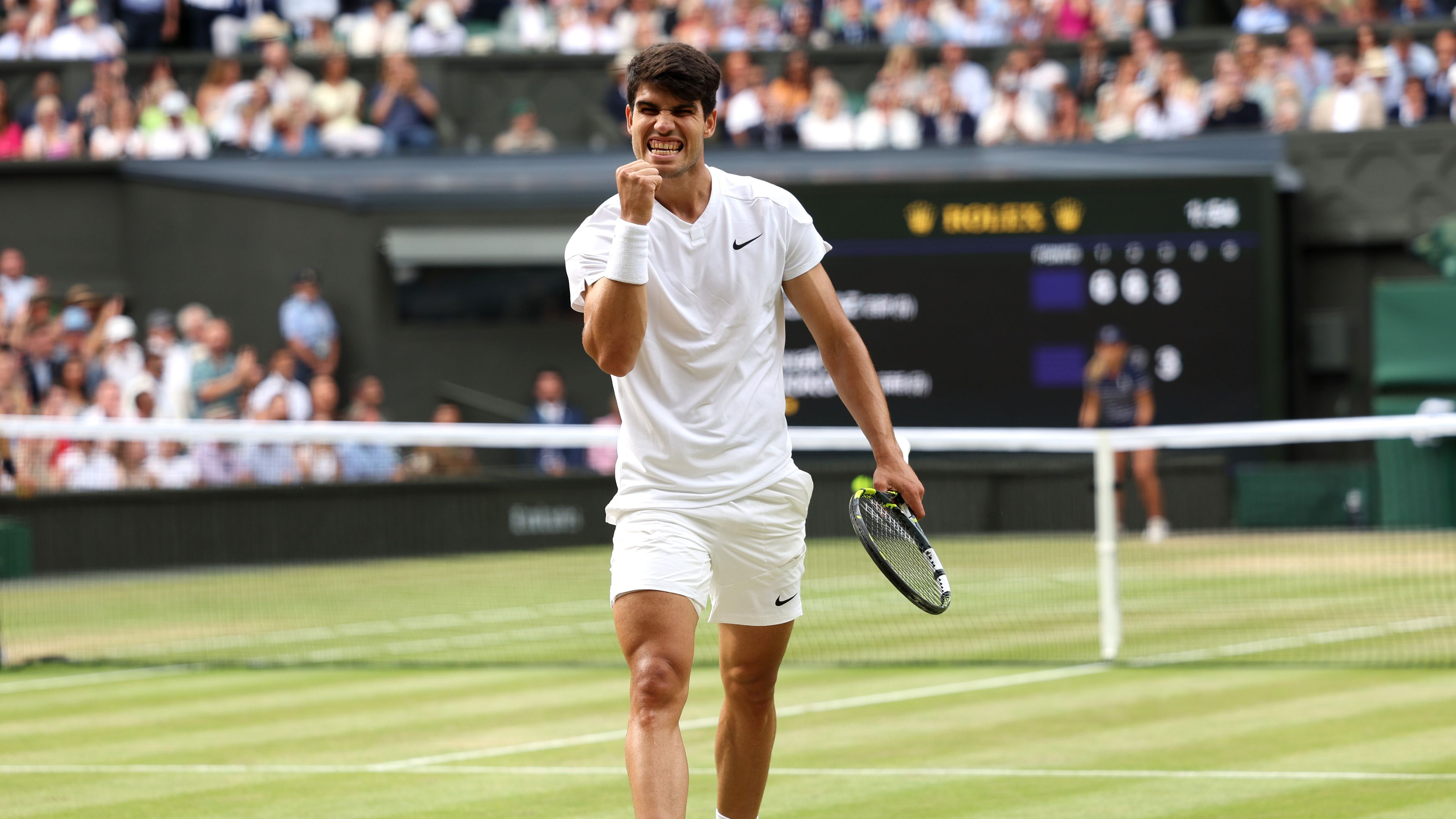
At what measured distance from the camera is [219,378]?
16766 mm

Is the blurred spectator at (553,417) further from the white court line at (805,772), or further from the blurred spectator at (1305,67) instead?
the white court line at (805,772)

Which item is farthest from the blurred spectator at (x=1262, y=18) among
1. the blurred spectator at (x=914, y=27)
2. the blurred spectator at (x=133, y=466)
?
the blurred spectator at (x=133, y=466)

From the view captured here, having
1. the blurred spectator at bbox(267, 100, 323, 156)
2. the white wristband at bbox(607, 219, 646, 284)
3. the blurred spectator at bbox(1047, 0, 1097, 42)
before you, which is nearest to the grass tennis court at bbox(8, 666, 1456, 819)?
the white wristband at bbox(607, 219, 646, 284)

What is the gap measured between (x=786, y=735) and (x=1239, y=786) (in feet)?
6.50

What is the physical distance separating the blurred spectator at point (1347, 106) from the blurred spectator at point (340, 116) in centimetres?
944

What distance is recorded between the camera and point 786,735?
7613 mm

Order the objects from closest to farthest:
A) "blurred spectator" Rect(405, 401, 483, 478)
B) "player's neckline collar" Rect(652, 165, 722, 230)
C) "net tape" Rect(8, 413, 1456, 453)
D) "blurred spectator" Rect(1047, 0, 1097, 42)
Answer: "player's neckline collar" Rect(652, 165, 722, 230) < "net tape" Rect(8, 413, 1456, 453) < "blurred spectator" Rect(405, 401, 483, 478) < "blurred spectator" Rect(1047, 0, 1097, 42)

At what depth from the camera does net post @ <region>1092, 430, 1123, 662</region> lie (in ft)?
31.4

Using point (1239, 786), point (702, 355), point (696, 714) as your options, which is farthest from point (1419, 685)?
point (702, 355)

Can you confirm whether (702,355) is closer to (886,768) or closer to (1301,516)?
(886,768)

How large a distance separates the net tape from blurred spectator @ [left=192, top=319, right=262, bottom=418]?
18.9 feet

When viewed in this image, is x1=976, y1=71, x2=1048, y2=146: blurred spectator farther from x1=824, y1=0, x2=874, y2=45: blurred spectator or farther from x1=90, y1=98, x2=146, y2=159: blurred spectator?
x1=90, y1=98, x2=146, y2=159: blurred spectator

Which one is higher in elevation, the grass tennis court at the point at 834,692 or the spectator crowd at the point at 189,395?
the spectator crowd at the point at 189,395

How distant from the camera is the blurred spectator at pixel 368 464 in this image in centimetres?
1557
